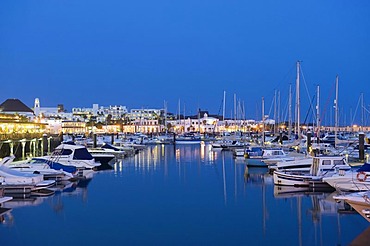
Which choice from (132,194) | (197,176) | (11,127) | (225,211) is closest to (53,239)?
(225,211)

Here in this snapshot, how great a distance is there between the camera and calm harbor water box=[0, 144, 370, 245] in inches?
705

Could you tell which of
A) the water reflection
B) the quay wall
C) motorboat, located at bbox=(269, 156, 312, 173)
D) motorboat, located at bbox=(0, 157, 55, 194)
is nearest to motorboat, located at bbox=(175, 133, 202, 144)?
the quay wall

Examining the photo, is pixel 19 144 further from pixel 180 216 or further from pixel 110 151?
pixel 180 216

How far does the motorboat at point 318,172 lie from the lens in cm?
2847

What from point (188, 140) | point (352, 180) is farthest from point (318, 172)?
point (188, 140)

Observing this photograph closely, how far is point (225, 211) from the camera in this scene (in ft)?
76.3

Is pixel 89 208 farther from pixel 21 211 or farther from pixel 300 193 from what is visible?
pixel 300 193

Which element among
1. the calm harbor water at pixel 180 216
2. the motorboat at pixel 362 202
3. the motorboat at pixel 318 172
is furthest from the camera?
the motorboat at pixel 318 172

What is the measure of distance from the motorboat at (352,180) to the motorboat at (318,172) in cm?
188

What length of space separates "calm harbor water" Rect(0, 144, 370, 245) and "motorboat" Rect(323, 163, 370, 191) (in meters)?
0.88

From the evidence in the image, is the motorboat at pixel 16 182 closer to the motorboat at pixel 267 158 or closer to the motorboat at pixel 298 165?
the motorboat at pixel 298 165

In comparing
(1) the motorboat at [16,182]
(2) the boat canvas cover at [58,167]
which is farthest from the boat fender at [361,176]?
(2) the boat canvas cover at [58,167]

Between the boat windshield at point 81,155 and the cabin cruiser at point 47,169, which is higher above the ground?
the boat windshield at point 81,155

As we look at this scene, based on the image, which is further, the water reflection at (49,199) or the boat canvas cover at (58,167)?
the boat canvas cover at (58,167)
